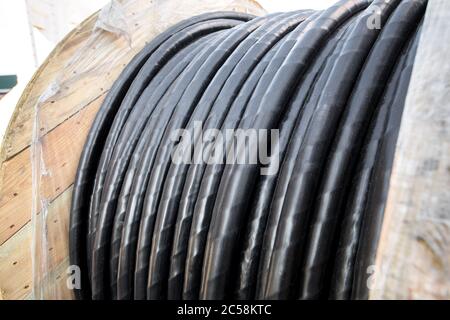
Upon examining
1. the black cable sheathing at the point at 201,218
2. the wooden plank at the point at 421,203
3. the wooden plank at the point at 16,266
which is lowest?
the wooden plank at the point at 16,266

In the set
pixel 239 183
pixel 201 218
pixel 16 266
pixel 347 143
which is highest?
pixel 347 143

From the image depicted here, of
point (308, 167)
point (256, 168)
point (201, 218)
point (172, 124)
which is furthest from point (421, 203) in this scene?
point (172, 124)

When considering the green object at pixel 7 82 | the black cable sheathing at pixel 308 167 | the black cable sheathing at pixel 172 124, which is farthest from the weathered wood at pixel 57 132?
the green object at pixel 7 82

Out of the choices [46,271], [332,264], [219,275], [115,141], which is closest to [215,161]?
[219,275]

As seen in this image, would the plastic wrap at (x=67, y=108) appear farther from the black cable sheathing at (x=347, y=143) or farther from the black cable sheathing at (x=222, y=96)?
the black cable sheathing at (x=347, y=143)

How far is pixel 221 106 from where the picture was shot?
1.20m

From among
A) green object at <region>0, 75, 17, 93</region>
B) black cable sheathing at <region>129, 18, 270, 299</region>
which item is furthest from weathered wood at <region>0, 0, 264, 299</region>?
green object at <region>0, 75, 17, 93</region>

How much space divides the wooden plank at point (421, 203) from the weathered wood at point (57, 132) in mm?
1216

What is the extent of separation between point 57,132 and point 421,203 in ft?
Result: 4.26

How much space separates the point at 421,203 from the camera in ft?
1.57

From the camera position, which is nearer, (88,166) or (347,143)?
(347,143)

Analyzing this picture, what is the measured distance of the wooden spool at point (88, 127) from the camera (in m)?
0.46

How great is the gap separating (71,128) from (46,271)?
53 centimetres

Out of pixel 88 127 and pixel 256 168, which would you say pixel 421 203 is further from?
pixel 88 127
